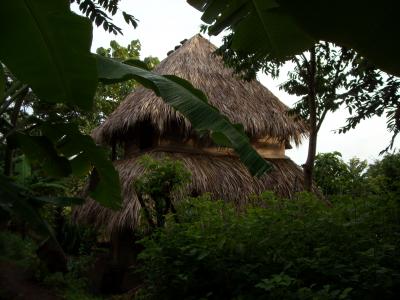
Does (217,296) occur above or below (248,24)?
below

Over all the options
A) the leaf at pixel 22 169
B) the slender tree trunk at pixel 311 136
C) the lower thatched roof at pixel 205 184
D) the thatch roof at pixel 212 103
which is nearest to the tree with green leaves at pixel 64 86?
the leaf at pixel 22 169

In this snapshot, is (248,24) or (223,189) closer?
(248,24)

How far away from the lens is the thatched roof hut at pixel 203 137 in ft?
21.5

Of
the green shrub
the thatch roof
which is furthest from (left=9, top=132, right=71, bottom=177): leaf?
the green shrub

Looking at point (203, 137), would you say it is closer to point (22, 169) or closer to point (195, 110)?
point (22, 169)

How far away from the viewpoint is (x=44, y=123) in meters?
2.52

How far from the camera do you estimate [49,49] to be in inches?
52.3

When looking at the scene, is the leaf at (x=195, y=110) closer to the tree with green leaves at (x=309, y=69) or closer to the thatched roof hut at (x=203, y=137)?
the tree with green leaves at (x=309, y=69)

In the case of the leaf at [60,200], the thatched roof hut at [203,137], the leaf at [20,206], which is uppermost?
the thatched roof hut at [203,137]

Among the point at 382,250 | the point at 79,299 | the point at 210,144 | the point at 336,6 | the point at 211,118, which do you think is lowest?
the point at 79,299

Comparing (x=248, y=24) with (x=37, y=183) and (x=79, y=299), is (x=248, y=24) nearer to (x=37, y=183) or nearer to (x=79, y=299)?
(x=37, y=183)

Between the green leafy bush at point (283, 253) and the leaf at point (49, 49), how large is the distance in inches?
50.1

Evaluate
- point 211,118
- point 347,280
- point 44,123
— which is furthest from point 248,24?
point 44,123

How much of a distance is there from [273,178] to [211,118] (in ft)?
17.9
